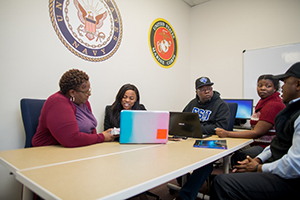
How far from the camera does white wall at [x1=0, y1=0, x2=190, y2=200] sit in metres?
1.85

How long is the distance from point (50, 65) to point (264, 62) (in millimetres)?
3290

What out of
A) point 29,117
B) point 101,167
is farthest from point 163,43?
point 101,167

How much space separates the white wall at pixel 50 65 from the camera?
72.9 inches

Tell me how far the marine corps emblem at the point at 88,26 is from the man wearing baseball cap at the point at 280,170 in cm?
196

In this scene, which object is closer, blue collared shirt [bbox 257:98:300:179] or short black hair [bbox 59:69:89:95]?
blue collared shirt [bbox 257:98:300:179]

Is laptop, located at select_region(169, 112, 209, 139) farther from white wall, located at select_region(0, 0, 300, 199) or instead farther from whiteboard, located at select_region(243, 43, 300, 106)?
whiteboard, located at select_region(243, 43, 300, 106)

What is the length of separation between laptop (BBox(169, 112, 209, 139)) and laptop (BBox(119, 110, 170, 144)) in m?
0.33

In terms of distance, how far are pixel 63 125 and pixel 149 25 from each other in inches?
95.3

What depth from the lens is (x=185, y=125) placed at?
1929 mm

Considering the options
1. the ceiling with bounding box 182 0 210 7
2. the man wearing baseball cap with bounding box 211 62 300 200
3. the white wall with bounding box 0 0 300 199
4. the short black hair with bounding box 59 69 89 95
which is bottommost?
the man wearing baseball cap with bounding box 211 62 300 200

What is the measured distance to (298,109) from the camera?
4.34 ft

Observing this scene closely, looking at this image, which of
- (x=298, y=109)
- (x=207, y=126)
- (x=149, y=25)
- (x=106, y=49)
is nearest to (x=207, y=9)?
(x=149, y=25)

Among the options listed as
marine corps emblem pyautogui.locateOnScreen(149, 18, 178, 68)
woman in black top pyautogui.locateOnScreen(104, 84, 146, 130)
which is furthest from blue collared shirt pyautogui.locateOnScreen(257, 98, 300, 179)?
marine corps emblem pyautogui.locateOnScreen(149, 18, 178, 68)

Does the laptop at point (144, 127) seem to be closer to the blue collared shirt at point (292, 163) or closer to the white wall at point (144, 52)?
the blue collared shirt at point (292, 163)
